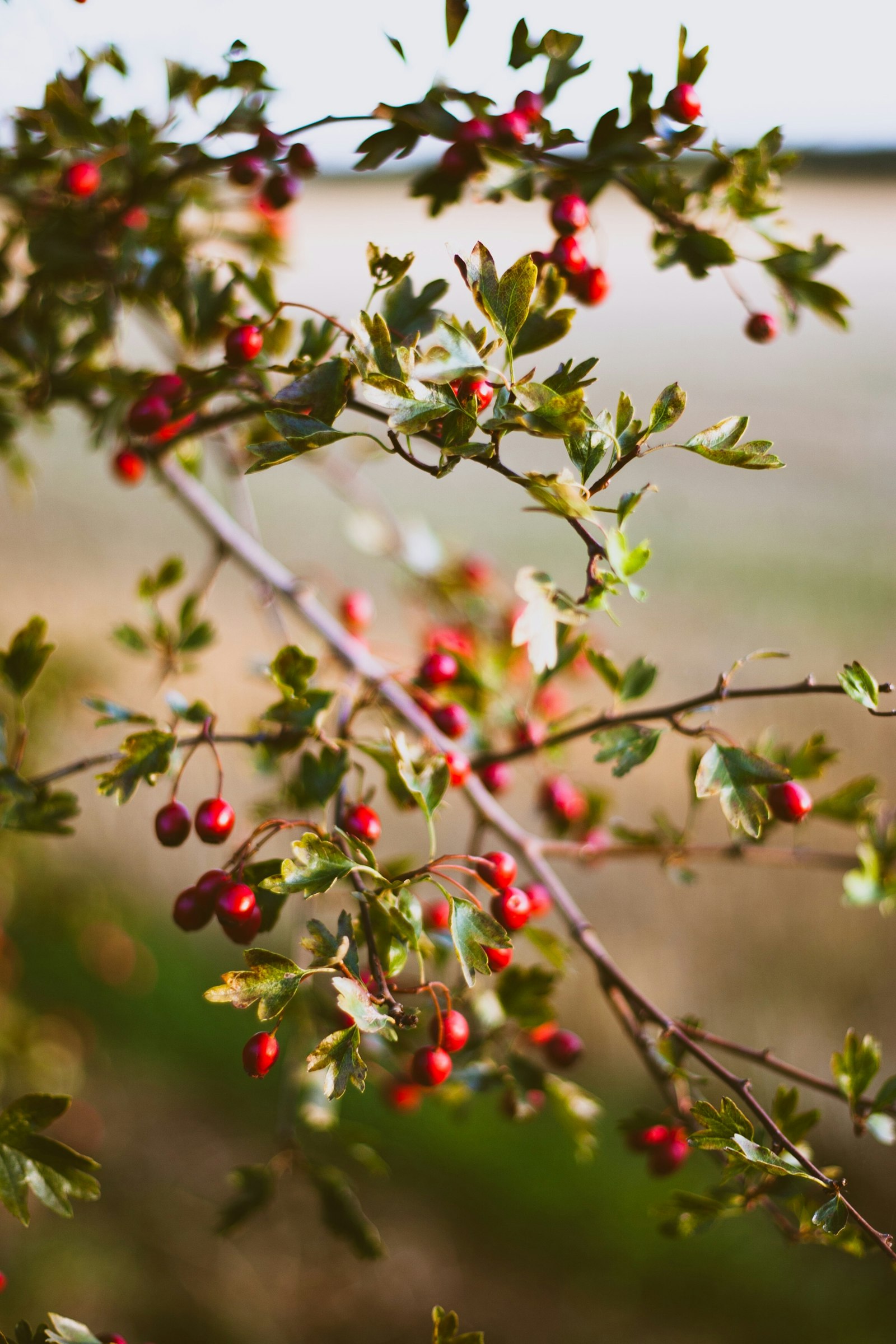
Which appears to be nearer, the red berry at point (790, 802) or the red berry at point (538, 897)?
the red berry at point (790, 802)

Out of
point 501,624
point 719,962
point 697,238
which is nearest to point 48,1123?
point 697,238

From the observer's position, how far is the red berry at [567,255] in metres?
0.54

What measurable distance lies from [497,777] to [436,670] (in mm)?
175

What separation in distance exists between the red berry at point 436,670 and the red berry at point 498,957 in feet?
0.92

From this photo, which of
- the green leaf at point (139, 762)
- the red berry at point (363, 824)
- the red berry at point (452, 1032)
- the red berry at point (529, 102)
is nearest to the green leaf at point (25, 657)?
the green leaf at point (139, 762)

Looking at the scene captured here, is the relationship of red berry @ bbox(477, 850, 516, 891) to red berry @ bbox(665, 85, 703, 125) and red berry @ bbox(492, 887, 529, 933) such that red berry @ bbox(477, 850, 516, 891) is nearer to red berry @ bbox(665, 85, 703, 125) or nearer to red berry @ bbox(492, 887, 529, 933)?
red berry @ bbox(492, 887, 529, 933)

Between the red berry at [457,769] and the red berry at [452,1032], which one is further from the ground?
the red berry at [457,769]

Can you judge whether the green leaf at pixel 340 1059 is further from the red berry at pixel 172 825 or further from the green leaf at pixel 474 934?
the red berry at pixel 172 825

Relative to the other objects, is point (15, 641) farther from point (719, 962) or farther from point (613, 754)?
point (719, 962)

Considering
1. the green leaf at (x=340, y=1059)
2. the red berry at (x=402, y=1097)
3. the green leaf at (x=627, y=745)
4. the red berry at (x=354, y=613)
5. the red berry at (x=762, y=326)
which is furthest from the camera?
the red berry at (x=354, y=613)

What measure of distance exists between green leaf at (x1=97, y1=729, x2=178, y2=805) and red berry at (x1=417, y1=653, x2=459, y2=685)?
0.25m

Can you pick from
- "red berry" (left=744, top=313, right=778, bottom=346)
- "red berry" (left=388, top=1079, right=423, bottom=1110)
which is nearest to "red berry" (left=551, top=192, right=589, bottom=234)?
"red berry" (left=744, top=313, right=778, bottom=346)

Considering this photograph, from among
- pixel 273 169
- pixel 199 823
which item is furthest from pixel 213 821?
pixel 273 169

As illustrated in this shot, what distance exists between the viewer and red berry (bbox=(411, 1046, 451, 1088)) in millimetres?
461
